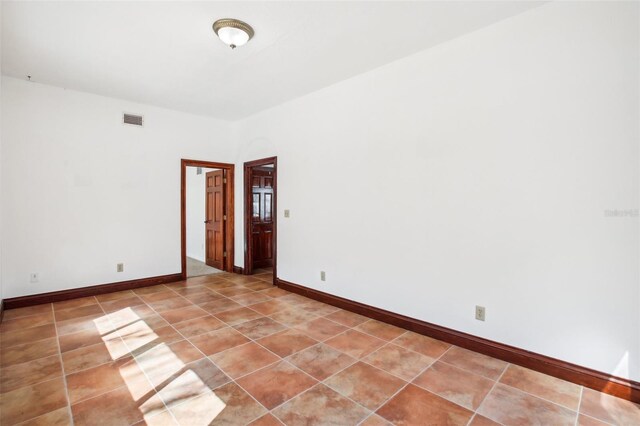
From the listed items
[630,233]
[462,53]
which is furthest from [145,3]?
[630,233]

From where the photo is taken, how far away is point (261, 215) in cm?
608

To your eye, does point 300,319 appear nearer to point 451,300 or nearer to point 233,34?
point 451,300

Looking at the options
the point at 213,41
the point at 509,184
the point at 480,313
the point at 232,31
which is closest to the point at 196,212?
the point at 213,41

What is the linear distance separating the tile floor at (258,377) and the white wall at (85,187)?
83 cm

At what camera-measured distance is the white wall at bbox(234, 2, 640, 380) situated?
84.4 inches

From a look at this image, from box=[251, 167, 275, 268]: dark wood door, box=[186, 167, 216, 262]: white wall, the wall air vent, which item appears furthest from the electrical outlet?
box=[186, 167, 216, 262]: white wall

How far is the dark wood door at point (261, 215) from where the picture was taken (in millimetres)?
5910

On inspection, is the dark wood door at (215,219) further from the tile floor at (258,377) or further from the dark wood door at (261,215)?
the tile floor at (258,377)

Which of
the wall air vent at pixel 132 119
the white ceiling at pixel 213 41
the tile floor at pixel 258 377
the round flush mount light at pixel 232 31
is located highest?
the white ceiling at pixel 213 41

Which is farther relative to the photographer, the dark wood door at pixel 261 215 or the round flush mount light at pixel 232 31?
the dark wood door at pixel 261 215

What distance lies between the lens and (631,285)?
6.82 ft

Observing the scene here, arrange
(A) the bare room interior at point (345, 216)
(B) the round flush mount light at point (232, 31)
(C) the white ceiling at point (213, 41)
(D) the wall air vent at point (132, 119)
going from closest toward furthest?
(A) the bare room interior at point (345, 216), (C) the white ceiling at point (213, 41), (B) the round flush mount light at point (232, 31), (D) the wall air vent at point (132, 119)

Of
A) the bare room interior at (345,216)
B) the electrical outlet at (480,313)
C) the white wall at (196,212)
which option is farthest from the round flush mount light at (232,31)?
the white wall at (196,212)

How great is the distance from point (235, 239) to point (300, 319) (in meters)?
2.87
